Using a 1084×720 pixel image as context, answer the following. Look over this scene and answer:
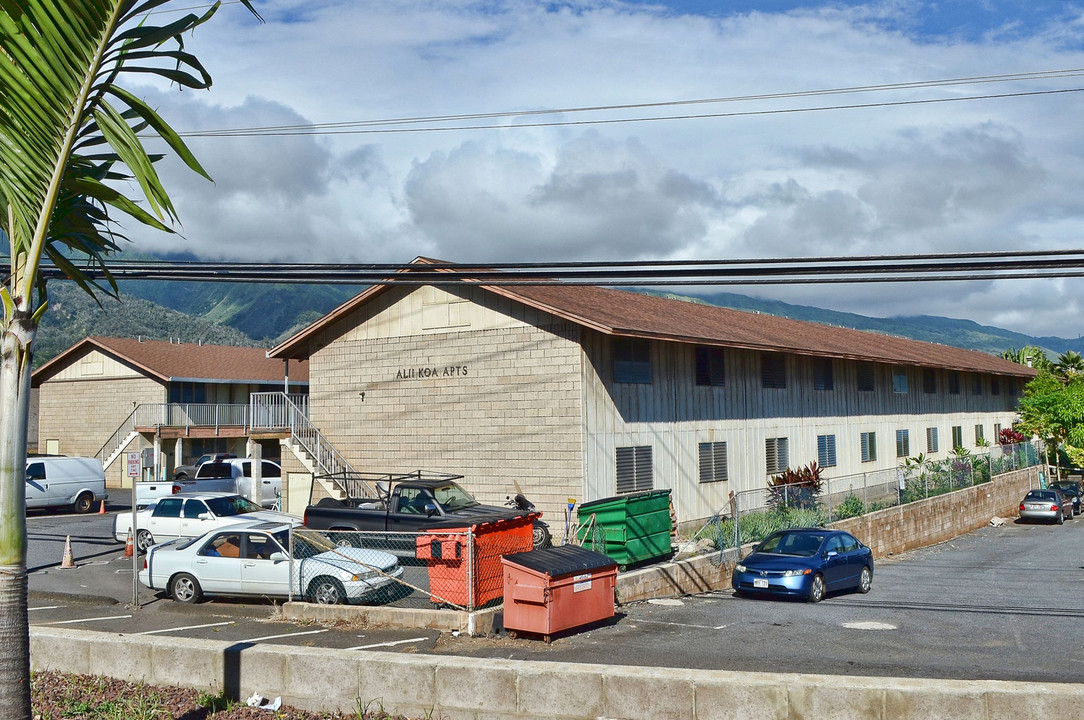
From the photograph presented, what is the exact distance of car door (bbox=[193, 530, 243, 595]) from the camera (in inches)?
633

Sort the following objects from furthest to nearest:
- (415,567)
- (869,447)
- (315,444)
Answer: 1. (869,447)
2. (315,444)
3. (415,567)

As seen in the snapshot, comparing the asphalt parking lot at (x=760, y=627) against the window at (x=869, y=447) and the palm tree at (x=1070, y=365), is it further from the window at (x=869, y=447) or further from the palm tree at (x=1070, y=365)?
the palm tree at (x=1070, y=365)

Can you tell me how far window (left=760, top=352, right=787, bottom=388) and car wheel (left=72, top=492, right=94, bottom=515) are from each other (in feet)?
78.2

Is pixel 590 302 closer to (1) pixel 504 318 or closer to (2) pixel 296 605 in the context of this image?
(1) pixel 504 318

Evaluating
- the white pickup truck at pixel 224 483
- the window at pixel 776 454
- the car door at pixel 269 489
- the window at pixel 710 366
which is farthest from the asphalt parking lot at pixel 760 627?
the car door at pixel 269 489

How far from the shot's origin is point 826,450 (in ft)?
110

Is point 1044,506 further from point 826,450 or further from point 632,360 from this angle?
point 632,360

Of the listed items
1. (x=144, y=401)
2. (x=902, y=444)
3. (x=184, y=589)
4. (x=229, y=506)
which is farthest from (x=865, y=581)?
(x=144, y=401)

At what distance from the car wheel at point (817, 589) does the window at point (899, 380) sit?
2234 cm

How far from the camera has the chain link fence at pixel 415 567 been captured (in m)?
14.0

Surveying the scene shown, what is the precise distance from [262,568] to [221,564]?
0.86 m

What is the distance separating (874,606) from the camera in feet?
60.2

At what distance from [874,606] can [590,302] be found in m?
11.0

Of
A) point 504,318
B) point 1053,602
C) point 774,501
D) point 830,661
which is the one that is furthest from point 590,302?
point 830,661
